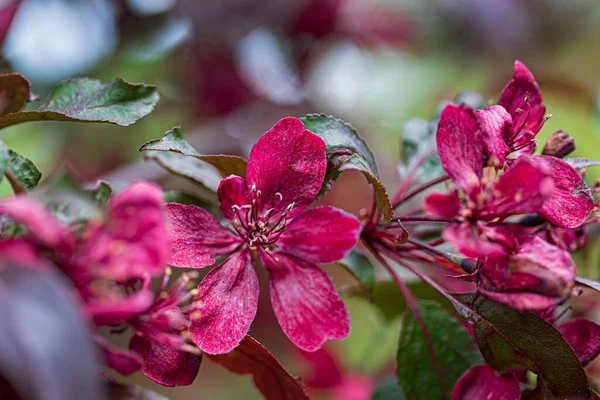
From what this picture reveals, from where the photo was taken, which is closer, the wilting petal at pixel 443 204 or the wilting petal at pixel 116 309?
the wilting petal at pixel 116 309

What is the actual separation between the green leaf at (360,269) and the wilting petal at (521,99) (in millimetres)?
285

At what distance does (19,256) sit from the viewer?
417 mm

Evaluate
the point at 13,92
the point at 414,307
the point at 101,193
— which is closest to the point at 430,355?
the point at 414,307

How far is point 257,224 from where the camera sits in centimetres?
73

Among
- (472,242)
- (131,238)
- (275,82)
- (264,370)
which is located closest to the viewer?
(131,238)

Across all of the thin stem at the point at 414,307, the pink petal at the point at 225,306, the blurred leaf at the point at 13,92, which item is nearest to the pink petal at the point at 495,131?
the thin stem at the point at 414,307

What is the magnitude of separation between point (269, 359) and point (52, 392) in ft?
Result: 1.15

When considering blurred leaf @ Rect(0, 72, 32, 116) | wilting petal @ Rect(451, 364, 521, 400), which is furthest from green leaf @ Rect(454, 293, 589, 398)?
blurred leaf @ Rect(0, 72, 32, 116)

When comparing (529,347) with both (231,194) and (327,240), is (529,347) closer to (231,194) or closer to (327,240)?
(327,240)

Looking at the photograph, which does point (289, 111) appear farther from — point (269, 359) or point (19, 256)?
point (19, 256)

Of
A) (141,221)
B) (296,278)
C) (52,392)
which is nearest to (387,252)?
(296,278)

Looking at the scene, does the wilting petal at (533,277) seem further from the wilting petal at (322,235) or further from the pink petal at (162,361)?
the pink petal at (162,361)

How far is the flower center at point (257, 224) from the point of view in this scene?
0.71m

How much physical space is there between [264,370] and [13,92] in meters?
0.47
